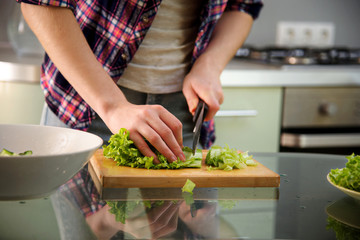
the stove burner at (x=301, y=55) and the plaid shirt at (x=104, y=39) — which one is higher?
the plaid shirt at (x=104, y=39)

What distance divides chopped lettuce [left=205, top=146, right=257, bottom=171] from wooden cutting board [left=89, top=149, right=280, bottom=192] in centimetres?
1

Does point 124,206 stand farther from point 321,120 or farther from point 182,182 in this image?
point 321,120

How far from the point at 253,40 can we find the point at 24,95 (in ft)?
3.59

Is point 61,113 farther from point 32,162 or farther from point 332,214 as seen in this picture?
point 332,214

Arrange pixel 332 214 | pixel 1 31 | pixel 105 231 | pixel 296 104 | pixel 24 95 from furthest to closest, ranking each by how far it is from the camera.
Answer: pixel 1 31, pixel 296 104, pixel 24 95, pixel 332 214, pixel 105 231

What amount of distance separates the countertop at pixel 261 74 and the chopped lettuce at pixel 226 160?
2.52ft

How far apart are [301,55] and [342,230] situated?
1.45 meters

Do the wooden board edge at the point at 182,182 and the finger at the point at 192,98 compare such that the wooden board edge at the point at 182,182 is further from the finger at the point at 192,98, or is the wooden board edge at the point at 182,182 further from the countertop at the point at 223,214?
the finger at the point at 192,98

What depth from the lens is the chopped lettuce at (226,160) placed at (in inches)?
33.9

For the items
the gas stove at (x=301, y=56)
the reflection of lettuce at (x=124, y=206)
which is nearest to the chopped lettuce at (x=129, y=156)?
the reflection of lettuce at (x=124, y=206)

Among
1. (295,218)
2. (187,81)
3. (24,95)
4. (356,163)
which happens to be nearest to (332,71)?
(187,81)

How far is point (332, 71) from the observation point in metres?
1.79

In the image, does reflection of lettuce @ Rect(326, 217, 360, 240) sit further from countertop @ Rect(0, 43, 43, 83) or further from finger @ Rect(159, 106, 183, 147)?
countertop @ Rect(0, 43, 43, 83)

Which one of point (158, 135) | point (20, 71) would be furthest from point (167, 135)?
point (20, 71)
